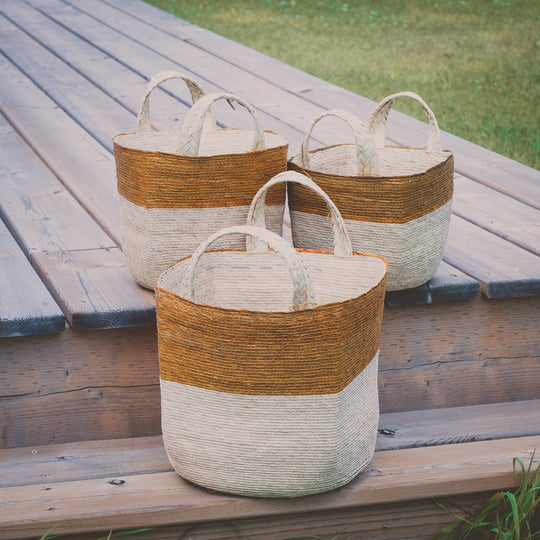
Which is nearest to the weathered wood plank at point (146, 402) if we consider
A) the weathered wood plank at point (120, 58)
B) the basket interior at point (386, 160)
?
the basket interior at point (386, 160)

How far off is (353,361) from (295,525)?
0.30 meters

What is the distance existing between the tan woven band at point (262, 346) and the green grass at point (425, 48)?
88.7 inches

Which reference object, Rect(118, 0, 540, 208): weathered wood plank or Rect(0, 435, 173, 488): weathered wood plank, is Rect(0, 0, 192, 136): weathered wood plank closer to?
Rect(118, 0, 540, 208): weathered wood plank

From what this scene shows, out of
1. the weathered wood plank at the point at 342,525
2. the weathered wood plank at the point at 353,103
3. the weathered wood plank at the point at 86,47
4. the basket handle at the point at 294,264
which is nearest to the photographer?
the basket handle at the point at 294,264

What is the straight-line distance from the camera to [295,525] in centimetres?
146

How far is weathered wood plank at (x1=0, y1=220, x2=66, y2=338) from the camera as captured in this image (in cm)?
154

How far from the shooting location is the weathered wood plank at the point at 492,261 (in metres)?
1.79

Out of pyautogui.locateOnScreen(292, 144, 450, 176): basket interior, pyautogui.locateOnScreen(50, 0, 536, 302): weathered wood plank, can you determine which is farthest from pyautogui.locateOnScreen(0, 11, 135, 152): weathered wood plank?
pyautogui.locateOnScreen(292, 144, 450, 176): basket interior

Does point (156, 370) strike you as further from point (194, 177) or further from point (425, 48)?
point (425, 48)

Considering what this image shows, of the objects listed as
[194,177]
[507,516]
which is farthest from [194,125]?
[507,516]

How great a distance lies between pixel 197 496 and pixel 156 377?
318 millimetres

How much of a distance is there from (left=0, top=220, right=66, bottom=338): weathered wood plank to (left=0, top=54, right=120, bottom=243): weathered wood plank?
0.27 metres

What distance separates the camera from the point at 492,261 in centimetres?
191

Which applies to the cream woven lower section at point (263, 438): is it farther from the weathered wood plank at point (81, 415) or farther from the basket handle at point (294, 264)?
the weathered wood plank at point (81, 415)
